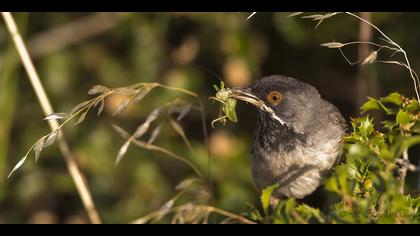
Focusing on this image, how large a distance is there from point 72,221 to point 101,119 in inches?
36.0

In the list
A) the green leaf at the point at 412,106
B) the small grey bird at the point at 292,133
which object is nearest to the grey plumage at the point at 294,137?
the small grey bird at the point at 292,133

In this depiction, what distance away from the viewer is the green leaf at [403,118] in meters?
1.84

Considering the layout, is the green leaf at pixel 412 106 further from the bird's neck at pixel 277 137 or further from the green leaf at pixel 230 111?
the bird's neck at pixel 277 137

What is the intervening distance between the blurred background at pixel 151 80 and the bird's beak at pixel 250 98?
1579 millimetres

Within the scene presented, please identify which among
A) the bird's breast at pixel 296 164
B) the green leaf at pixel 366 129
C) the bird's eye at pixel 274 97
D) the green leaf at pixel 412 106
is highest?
the bird's eye at pixel 274 97

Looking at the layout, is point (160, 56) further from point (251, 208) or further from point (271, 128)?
point (251, 208)

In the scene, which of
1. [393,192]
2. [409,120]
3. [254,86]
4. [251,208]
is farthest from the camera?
[254,86]

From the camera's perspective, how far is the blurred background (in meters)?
5.16

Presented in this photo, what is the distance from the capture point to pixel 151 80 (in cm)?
549

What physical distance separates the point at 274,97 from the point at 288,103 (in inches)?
3.3

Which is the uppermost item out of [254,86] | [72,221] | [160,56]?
[160,56]

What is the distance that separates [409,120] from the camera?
185cm
